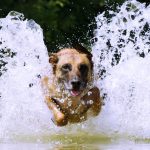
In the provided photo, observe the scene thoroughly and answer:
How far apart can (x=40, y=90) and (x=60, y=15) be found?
31.8ft

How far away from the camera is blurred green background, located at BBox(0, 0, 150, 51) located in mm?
19453

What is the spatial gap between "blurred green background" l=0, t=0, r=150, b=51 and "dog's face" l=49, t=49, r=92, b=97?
27.1 feet

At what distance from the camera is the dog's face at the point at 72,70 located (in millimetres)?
10164

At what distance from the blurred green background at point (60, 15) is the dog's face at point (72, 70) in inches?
325

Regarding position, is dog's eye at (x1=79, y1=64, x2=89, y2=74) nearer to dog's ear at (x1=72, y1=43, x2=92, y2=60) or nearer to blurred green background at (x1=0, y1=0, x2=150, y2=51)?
dog's ear at (x1=72, y1=43, x2=92, y2=60)

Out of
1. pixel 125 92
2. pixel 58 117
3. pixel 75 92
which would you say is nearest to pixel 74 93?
pixel 75 92

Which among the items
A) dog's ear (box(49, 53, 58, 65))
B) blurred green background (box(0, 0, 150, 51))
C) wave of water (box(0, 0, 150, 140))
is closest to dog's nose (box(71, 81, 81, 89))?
wave of water (box(0, 0, 150, 140))

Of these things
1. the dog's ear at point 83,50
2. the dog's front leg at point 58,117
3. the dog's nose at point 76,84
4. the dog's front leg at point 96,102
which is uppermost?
the dog's ear at point 83,50

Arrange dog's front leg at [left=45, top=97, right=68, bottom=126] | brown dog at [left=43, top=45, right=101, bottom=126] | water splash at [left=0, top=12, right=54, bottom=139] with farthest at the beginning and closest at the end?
water splash at [left=0, top=12, right=54, bottom=139] → brown dog at [left=43, top=45, right=101, bottom=126] → dog's front leg at [left=45, top=97, right=68, bottom=126]

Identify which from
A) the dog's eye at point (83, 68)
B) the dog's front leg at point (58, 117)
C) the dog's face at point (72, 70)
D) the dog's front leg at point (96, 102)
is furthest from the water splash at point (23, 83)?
the dog's eye at point (83, 68)

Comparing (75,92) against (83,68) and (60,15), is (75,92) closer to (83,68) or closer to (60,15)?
(83,68)

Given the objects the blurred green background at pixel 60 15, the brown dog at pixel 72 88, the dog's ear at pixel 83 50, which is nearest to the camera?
the brown dog at pixel 72 88

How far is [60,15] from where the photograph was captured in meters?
20.3

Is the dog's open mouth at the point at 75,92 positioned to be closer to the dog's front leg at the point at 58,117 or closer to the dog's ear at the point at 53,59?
the dog's front leg at the point at 58,117
